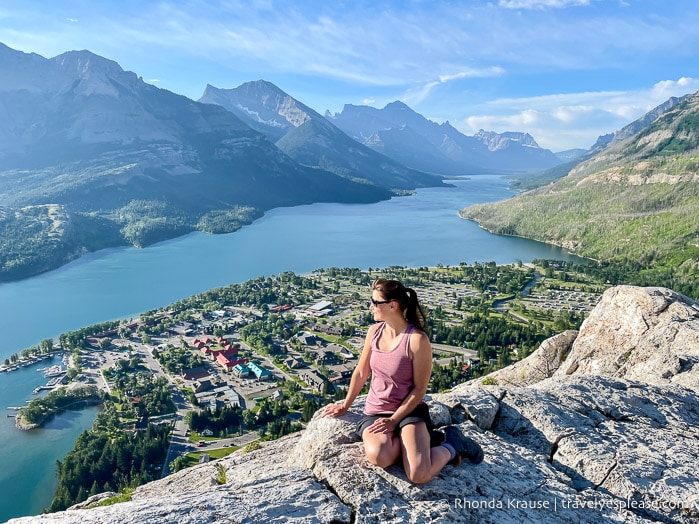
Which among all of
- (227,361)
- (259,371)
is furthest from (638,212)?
(227,361)

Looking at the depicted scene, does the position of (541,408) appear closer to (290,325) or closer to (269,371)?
(269,371)

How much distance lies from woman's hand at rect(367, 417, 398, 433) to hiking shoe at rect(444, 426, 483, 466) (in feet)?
2.07

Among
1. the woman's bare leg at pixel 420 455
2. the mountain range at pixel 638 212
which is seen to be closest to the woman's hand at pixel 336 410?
the woman's bare leg at pixel 420 455

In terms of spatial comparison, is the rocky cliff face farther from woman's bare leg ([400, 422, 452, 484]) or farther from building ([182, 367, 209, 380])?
building ([182, 367, 209, 380])

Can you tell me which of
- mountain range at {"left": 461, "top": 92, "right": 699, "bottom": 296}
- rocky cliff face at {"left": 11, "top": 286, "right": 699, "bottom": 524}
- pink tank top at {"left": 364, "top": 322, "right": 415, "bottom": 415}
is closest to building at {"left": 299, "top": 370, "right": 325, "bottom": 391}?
rocky cliff face at {"left": 11, "top": 286, "right": 699, "bottom": 524}

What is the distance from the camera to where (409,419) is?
5000 mm

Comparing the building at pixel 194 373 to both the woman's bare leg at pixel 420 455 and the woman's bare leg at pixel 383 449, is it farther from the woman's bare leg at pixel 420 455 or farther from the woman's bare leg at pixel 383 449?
the woman's bare leg at pixel 420 455

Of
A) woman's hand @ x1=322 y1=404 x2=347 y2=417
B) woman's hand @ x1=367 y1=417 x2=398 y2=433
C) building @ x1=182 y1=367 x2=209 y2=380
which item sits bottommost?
building @ x1=182 y1=367 x2=209 y2=380

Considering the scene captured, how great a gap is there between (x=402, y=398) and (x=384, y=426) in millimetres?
392

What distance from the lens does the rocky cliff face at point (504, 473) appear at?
444cm

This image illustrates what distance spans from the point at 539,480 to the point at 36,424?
46.3 m

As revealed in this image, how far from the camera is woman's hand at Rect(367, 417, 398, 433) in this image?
16.4 feet

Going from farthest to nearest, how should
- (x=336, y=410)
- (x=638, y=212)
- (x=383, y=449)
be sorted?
→ (x=638, y=212) < (x=336, y=410) < (x=383, y=449)

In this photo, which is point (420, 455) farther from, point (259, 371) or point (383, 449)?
point (259, 371)
